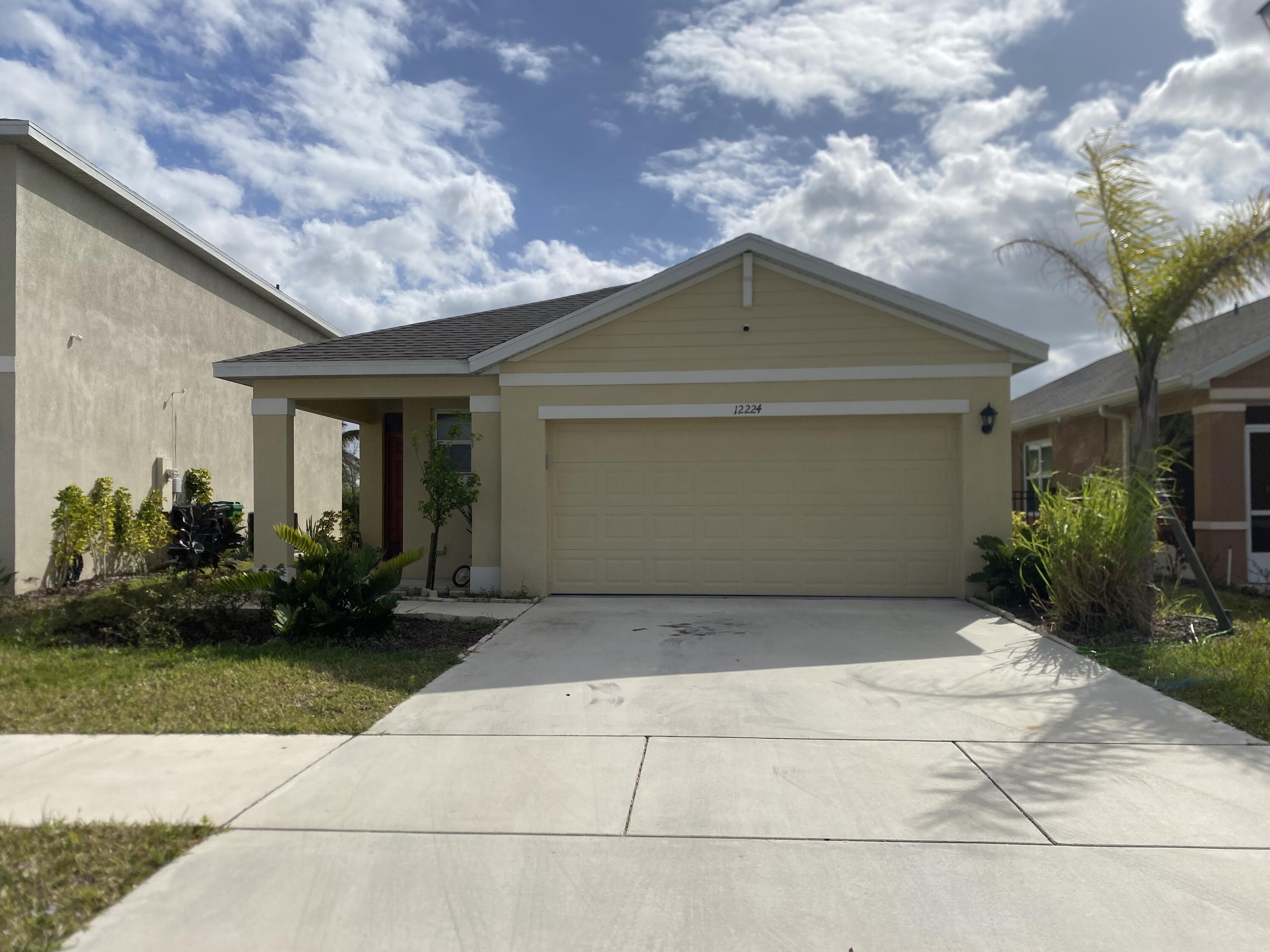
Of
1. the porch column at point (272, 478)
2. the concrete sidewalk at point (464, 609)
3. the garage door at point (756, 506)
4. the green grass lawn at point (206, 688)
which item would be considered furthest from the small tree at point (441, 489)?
the green grass lawn at point (206, 688)

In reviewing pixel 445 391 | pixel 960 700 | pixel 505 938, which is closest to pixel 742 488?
pixel 445 391

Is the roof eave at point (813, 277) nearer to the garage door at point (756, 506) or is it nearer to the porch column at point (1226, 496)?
the garage door at point (756, 506)

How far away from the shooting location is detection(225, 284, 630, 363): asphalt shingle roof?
40.6ft

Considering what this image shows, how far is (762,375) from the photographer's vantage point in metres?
11.4

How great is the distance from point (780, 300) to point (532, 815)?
27.8 ft

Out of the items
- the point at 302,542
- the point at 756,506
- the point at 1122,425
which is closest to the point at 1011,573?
the point at 756,506

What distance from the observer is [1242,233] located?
8.80 meters

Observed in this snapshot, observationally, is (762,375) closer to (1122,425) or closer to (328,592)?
(328,592)

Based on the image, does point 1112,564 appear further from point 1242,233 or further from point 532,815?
point 532,815

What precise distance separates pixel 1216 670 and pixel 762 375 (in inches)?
235

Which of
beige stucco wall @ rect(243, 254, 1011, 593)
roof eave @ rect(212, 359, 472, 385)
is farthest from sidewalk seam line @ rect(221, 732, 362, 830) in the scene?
roof eave @ rect(212, 359, 472, 385)

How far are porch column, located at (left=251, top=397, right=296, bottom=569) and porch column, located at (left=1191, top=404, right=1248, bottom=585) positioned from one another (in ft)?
43.1

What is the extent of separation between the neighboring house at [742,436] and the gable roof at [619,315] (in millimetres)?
27

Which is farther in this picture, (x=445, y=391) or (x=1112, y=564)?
(x=445, y=391)
